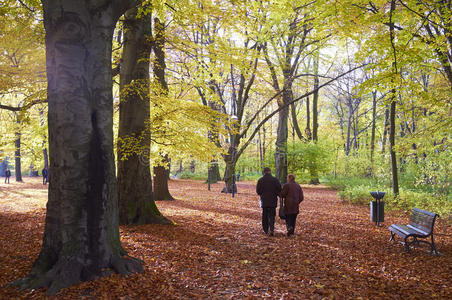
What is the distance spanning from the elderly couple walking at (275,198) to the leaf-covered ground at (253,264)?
0.38 m

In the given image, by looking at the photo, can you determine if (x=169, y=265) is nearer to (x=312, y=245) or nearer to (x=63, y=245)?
(x=63, y=245)

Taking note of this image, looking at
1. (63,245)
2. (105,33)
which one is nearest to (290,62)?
(105,33)

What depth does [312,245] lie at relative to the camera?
6.49 m

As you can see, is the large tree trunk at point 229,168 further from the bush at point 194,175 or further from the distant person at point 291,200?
the bush at point 194,175

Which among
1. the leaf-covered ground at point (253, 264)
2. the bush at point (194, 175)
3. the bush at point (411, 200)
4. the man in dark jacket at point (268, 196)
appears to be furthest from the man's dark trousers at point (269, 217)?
the bush at point (194, 175)

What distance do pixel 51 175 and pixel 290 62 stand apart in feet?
55.5

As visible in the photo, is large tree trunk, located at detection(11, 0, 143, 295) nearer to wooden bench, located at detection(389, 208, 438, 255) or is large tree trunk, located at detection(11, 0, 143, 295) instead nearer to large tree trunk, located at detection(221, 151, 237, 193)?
wooden bench, located at detection(389, 208, 438, 255)

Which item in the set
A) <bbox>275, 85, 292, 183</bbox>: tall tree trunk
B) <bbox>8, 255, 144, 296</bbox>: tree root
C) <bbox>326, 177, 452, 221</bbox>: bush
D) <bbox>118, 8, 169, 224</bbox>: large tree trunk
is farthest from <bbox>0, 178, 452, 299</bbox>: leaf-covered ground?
<bbox>275, 85, 292, 183</bbox>: tall tree trunk

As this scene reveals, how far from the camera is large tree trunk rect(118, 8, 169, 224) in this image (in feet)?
24.6

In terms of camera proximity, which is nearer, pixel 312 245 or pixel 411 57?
pixel 312 245

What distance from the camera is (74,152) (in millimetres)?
3869

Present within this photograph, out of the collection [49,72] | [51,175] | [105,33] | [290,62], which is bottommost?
[51,175]

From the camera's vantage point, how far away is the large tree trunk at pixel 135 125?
24.6ft

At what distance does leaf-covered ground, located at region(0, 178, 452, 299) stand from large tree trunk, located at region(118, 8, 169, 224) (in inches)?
23.2
